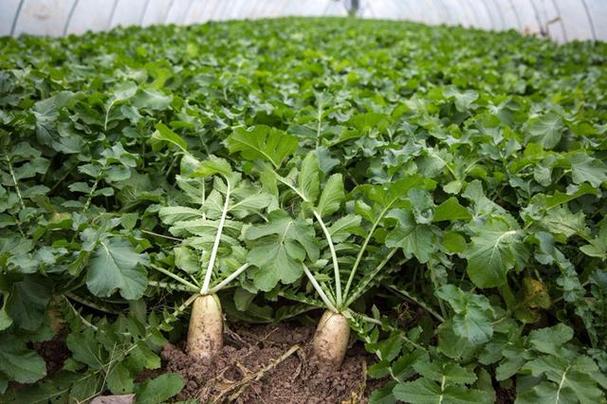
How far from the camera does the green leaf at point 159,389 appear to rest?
1317 millimetres

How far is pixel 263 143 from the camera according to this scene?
1.74 meters

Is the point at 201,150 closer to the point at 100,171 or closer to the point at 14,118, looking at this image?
the point at 100,171

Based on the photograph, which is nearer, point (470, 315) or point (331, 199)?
point (470, 315)

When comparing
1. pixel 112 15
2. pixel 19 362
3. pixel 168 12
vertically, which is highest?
pixel 19 362

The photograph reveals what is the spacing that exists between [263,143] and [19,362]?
3.04ft

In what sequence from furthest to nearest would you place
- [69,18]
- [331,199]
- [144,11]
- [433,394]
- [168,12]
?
[168,12] < [144,11] < [69,18] < [331,199] < [433,394]

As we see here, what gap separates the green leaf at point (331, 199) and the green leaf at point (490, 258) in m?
0.42

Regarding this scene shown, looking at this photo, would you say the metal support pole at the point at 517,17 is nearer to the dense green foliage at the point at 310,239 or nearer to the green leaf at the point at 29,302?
the dense green foliage at the point at 310,239

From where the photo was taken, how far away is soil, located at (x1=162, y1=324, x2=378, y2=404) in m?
1.41

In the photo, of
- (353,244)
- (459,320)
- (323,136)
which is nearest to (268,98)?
(323,136)

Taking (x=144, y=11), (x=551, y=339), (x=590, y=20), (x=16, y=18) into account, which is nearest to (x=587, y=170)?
(x=551, y=339)

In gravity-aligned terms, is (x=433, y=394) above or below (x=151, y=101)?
above

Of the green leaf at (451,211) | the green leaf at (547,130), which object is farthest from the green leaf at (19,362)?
the green leaf at (547,130)

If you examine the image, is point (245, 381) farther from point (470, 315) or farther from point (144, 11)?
point (144, 11)
